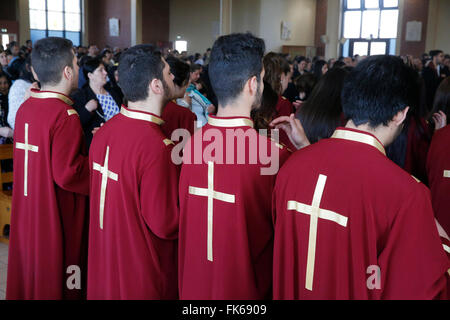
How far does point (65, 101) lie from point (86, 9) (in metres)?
26.0

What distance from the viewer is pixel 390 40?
23.5m

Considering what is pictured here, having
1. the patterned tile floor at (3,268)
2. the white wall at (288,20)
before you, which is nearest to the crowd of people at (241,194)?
the patterned tile floor at (3,268)

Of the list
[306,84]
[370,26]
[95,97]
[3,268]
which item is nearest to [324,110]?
[95,97]

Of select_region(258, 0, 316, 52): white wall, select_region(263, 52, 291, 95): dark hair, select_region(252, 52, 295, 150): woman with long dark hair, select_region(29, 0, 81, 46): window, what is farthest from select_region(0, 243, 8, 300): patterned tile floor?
select_region(29, 0, 81, 46): window

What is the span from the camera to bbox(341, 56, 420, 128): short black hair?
1609mm

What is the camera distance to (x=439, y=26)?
778 inches

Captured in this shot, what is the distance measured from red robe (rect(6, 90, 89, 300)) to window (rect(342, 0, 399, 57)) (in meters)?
22.7

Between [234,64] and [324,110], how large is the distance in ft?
2.91

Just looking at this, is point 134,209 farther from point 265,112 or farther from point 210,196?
point 265,112

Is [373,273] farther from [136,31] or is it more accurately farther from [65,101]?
[136,31]

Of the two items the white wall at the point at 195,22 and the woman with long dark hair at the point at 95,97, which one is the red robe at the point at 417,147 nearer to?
the woman with long dark hair at the point at 95,97

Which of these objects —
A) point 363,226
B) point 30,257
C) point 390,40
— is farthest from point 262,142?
point 390,40

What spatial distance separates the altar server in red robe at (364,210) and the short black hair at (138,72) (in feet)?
3.25

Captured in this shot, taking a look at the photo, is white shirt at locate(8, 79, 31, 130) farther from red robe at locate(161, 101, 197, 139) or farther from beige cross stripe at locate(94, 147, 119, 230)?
beige cross stripe at locate(94, 147, 119, 230)
